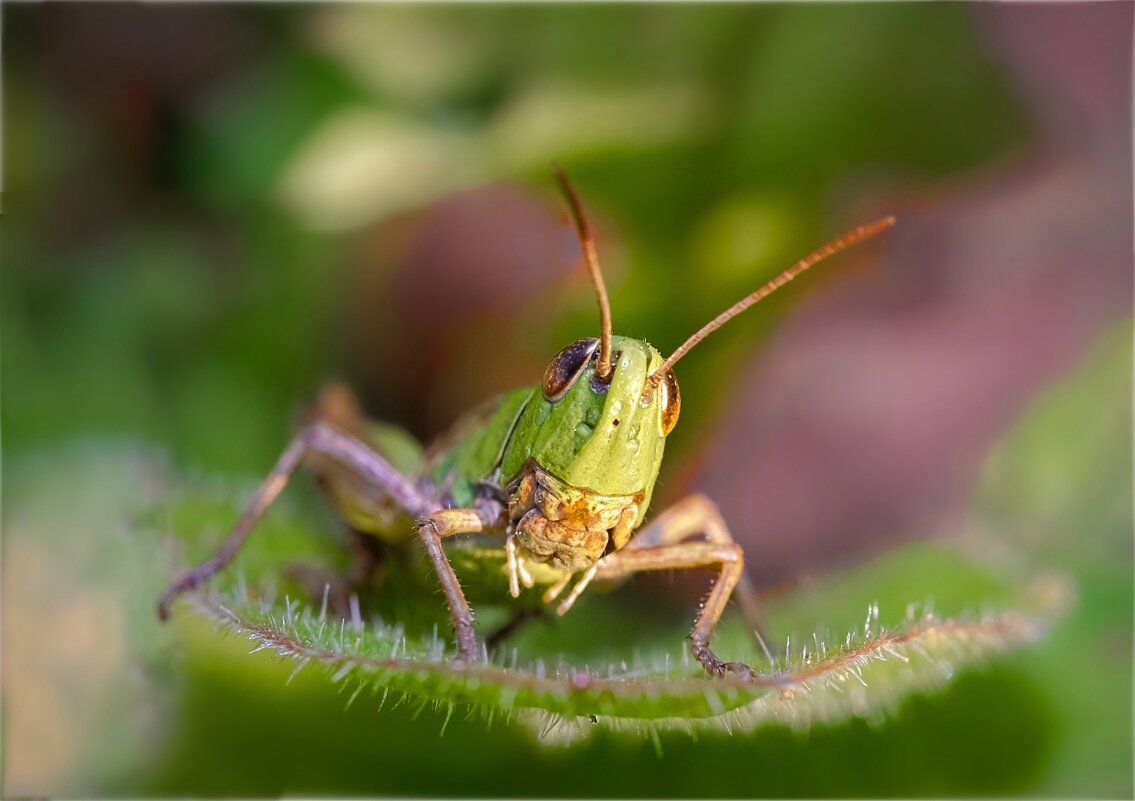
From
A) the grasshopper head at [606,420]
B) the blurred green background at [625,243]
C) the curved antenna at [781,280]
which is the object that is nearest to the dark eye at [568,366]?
the grasshopper head at [606,420]

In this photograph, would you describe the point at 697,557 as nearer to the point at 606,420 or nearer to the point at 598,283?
the point at 606,420

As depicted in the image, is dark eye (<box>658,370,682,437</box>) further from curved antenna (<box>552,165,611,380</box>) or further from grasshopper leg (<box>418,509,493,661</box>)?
grasshopper leg (<box>418,509,493,661</box>)

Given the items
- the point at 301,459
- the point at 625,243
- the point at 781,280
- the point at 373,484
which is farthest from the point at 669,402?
the point at 625,243

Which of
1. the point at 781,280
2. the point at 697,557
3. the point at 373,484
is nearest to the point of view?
the point at 781,280

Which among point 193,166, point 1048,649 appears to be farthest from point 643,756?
point 193,166

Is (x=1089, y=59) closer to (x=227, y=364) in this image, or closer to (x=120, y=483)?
(x=227, y=364)

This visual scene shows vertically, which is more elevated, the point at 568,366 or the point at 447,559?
the point at 568,366
